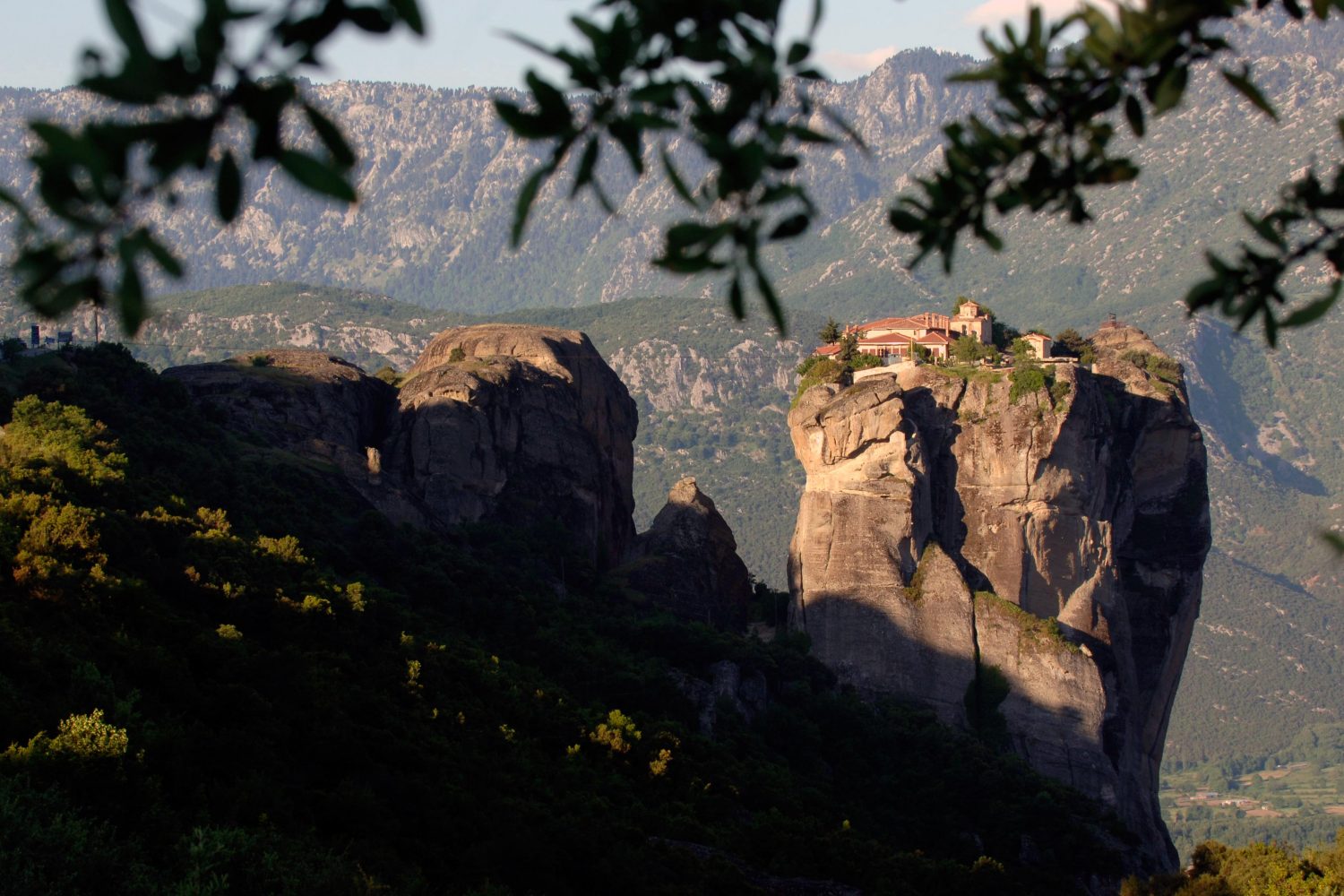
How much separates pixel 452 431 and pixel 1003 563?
19019 millimetres

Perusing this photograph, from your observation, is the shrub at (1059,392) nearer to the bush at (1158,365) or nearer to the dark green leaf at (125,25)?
the bush at (1158,365)

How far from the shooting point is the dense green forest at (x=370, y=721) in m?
21.5

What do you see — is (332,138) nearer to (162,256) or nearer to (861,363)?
(162,256)

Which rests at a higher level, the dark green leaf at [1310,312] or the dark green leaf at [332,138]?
the dark green leaf at [332,138]

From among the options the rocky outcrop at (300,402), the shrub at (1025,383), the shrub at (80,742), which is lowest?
the shrub at (80,742)

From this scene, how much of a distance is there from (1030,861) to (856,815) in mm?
5014

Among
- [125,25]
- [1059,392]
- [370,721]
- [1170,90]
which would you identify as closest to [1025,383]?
[1059,392]

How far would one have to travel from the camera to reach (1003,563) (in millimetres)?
61375

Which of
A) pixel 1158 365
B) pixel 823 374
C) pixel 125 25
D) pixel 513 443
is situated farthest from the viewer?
pixel 1158 365

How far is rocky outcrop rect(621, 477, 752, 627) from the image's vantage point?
2355 inches

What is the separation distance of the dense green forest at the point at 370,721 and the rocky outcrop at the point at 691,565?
93.3 inches

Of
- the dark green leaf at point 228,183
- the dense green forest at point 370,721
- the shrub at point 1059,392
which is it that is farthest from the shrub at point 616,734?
the dark green leaf at point 228,183

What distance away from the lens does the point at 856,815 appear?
140 feet

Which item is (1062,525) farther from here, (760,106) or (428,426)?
(760,106)
